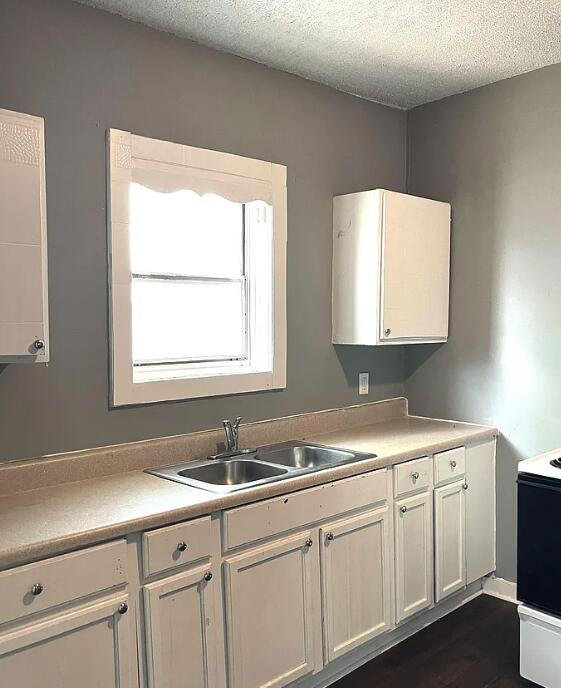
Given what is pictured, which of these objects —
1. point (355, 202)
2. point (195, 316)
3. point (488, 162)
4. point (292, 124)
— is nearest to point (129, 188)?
point (195, 316)

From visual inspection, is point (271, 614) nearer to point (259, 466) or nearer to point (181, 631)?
point (181, 631)

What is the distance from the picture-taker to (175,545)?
2109mm

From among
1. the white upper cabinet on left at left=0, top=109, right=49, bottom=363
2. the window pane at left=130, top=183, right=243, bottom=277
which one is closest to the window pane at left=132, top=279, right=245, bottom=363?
the window pane at left=130, top=183, right=243, bottom=277

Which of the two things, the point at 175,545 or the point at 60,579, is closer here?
the point at 60,579

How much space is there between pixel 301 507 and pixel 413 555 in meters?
0.83

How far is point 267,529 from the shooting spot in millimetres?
2375

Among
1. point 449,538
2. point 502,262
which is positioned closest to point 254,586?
point 449,538

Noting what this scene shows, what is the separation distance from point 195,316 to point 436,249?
138 centimetres

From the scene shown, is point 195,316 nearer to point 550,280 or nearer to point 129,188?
point 129,188

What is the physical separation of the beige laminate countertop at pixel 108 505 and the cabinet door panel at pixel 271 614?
Answer: 0.23 m

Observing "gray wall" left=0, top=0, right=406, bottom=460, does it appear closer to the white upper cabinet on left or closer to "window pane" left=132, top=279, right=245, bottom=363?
"window pane" left=132, top=279, right=245, bottom=363

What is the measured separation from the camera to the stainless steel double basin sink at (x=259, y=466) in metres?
2.55

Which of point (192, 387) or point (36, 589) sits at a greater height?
point (192, 387)

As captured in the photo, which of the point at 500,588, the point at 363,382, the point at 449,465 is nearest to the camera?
the point at 449,465
